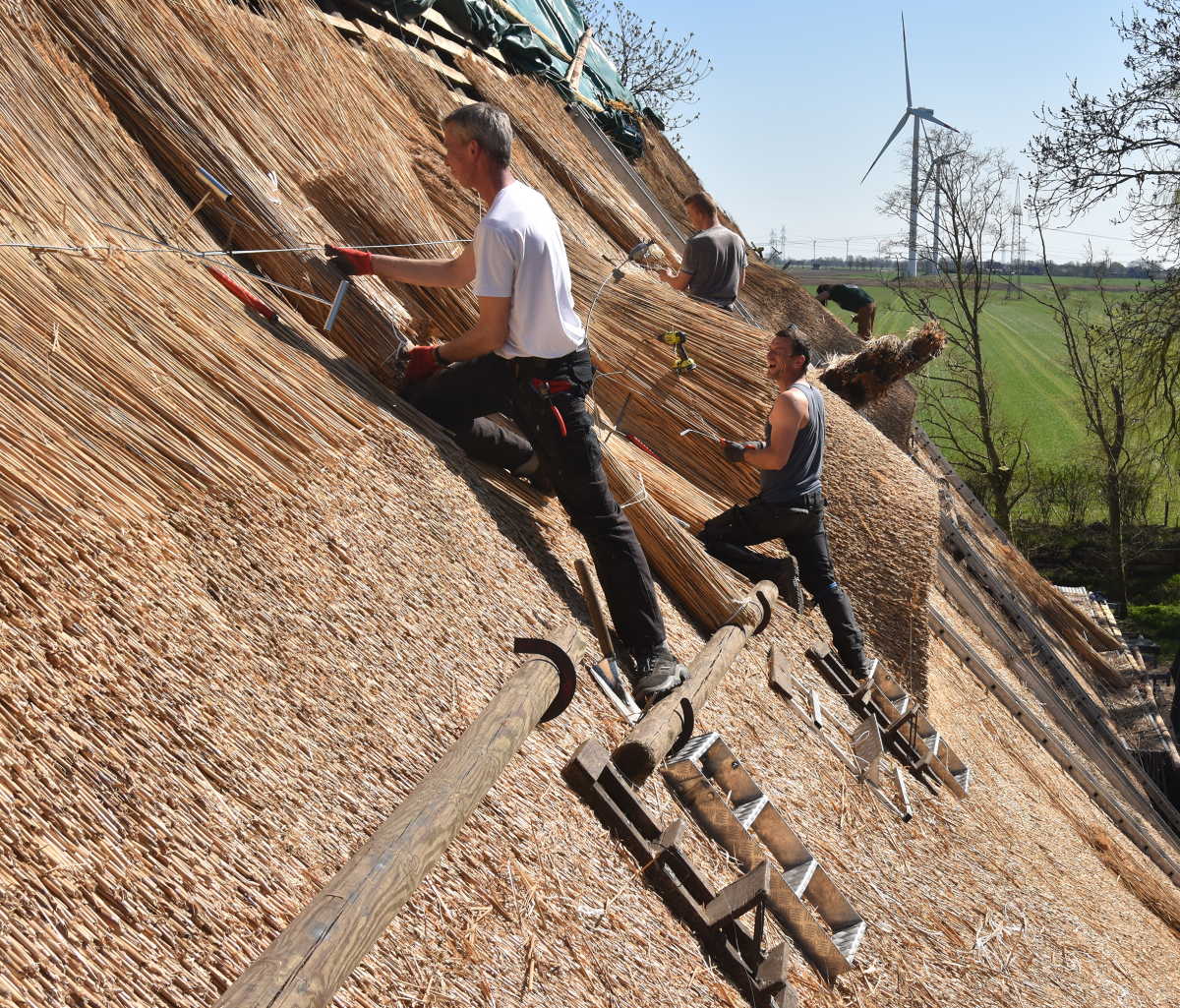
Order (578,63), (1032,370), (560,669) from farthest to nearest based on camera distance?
(1032,370)
(578,63)
(560,669)

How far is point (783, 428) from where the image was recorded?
12.4 feet

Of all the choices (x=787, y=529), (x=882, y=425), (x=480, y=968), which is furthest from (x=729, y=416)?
(x=882, y=425)

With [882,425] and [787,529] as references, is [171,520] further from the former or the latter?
[882,425]

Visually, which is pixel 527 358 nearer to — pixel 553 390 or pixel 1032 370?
pixel 553 390

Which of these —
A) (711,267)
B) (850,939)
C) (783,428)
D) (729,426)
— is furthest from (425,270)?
(711,267)

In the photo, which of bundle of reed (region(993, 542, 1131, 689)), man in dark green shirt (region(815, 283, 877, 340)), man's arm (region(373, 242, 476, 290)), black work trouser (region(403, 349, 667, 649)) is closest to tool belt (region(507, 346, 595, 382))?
black work trouser (region(403, 349, 667, 649))

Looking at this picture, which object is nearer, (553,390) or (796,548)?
(553,390)

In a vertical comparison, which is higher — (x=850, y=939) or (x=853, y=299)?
(x=853, y=299)

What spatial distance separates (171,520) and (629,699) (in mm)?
1309

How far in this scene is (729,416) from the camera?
4094mm

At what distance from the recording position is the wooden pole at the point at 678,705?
7.38 ft

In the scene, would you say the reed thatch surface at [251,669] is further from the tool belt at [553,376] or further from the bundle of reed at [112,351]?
the tool belt at [553,376]

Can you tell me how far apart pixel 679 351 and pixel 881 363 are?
2.02 m

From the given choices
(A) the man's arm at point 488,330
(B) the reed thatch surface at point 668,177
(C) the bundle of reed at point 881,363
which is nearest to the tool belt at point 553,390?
(A) the man's arm at point 488,330
